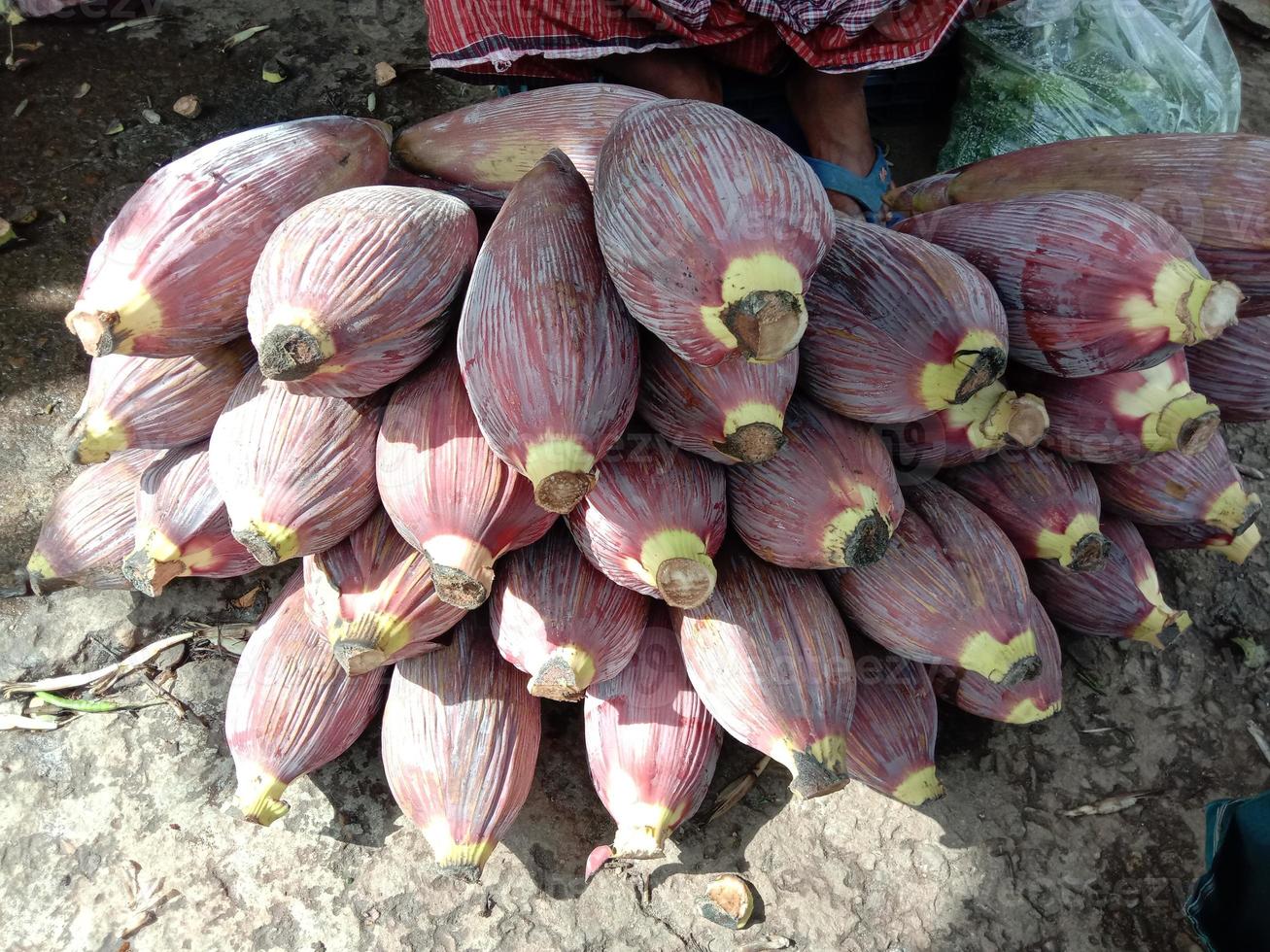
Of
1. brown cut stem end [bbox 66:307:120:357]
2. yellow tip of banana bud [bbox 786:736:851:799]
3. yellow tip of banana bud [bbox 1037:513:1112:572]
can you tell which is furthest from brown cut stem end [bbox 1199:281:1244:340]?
brown cut stem end [bbox 66:307:120:357]

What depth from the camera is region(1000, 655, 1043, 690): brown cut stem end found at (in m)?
1.54

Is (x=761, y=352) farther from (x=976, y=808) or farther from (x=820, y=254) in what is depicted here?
(x=976, y=808)

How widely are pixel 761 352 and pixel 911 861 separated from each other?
1287 millimetres

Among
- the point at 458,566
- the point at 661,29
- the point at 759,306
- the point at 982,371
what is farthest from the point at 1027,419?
the point at 661,29

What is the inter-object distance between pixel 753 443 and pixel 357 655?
2.53ft

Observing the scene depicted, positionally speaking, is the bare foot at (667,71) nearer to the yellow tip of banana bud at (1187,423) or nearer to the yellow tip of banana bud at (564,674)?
the yellow tip of banana bud at (1187,423)

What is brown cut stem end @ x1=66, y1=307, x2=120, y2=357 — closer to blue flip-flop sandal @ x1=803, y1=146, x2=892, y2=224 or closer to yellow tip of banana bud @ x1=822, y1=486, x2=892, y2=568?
yellow tip of banana bud @ x1=822, y1=486, x2=892, y2=568

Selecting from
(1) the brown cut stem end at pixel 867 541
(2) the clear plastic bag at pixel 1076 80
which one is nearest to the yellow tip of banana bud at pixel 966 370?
(1) the brown cut stem end at pixel 867 541

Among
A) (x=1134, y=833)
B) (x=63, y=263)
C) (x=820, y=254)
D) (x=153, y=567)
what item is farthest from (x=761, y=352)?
(x=63, y=263)

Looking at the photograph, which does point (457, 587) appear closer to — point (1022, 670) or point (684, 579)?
point (684, 579)

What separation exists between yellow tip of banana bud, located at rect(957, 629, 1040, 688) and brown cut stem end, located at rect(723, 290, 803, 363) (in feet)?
2.34

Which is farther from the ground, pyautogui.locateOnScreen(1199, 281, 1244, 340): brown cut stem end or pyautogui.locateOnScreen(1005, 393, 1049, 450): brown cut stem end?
pyautogui.locateOnScreen(1199, 281, 1244, 340): brown cut stem end

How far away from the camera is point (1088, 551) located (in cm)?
168

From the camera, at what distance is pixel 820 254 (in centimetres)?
125
